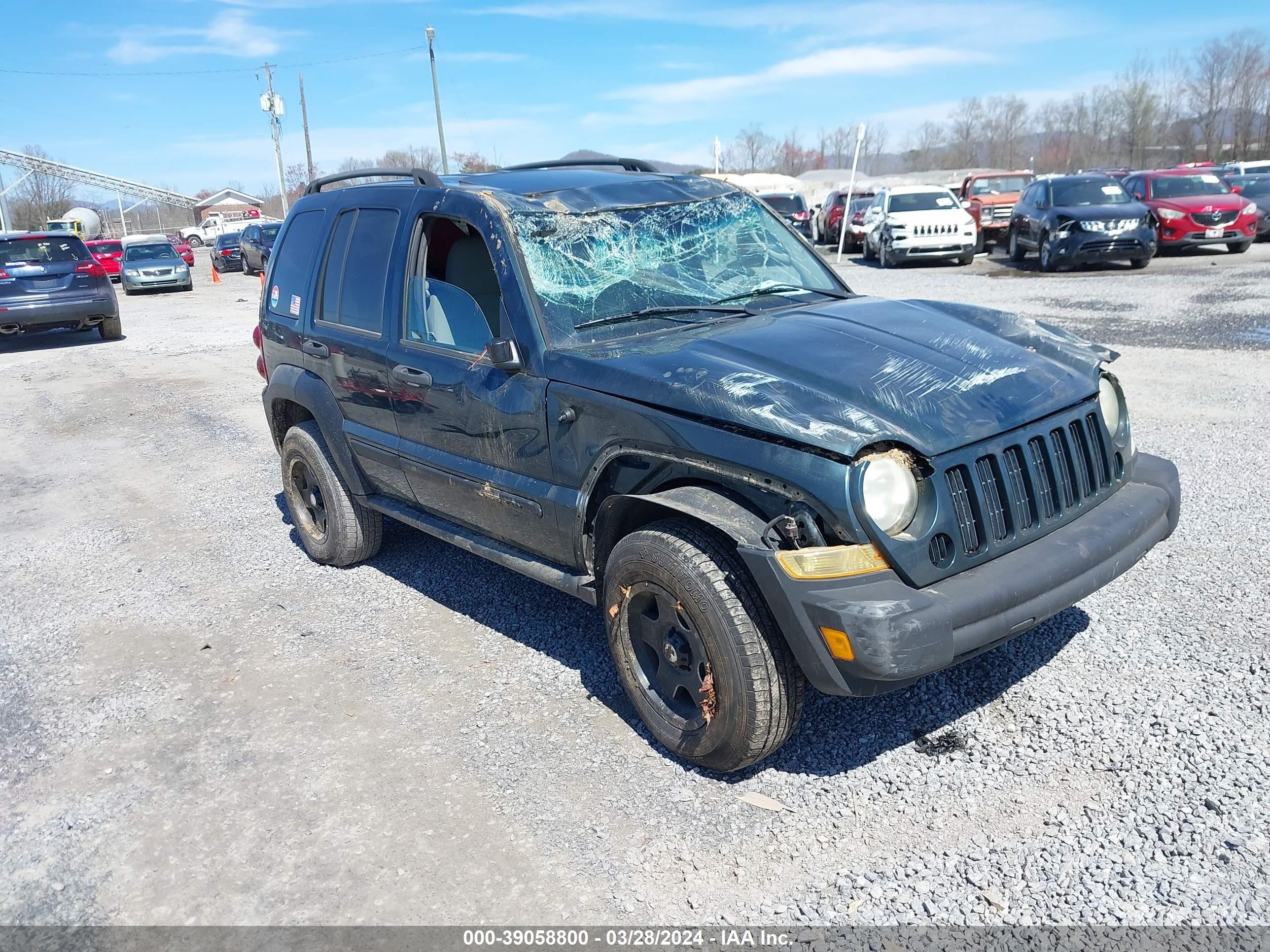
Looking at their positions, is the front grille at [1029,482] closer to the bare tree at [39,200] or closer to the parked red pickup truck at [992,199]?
the parked red pickup truck at [992,199]

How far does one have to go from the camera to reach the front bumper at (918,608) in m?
2.74

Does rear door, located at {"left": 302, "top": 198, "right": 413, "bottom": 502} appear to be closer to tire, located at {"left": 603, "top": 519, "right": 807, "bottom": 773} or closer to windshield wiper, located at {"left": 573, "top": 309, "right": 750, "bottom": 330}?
windshield wiper, located at {"left": 573, "top": 309, "right": 750, "bottom": 330}

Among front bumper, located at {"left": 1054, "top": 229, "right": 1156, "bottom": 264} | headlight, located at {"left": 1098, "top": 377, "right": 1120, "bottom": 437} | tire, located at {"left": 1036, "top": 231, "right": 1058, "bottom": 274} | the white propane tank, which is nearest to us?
headlight, located at {"left": 1098, "top": 377, "right": 1120, "bottom": 437}

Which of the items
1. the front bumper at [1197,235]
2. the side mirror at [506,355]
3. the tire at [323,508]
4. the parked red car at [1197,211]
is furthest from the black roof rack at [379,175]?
the front bumper at [1197,235]

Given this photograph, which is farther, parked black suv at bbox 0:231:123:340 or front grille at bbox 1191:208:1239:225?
front grille at bbox 1191:208:1239:225

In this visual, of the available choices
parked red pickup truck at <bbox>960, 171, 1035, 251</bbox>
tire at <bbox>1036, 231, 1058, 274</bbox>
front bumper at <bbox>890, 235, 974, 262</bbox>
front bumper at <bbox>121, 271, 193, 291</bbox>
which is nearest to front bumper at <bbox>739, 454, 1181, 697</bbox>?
tire at <bbox>1036, 231, 1058, 274</bbox>

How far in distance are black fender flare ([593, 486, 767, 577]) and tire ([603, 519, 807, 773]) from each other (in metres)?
0.11

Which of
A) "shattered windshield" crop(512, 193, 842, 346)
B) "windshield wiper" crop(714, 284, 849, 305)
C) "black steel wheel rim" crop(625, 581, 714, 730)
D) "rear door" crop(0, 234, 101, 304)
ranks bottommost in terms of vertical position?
"black steel wheel rim" crop(625, 581, 714, 730)

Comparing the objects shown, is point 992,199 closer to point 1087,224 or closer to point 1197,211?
point 1197,211

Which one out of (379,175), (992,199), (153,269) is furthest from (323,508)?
(153,269)

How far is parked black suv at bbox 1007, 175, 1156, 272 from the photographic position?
17.1m

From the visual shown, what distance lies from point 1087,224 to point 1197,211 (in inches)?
127

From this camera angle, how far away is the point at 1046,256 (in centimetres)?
1784

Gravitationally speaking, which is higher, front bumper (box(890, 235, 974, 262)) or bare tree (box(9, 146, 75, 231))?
bare tree (box(9, 146, 75, 231))
